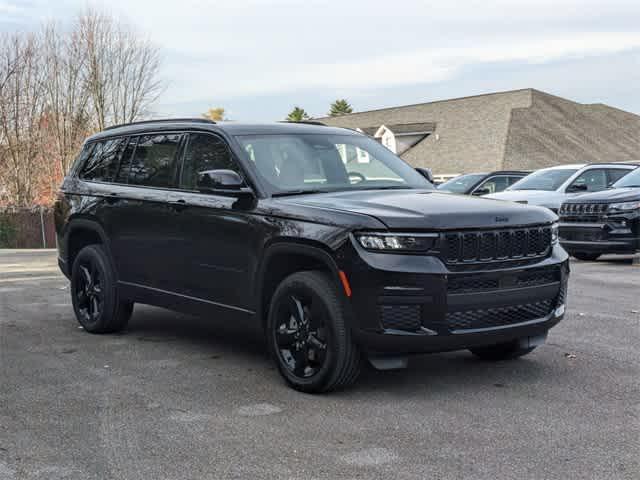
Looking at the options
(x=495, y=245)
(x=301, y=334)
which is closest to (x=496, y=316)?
(x=495, y=245)

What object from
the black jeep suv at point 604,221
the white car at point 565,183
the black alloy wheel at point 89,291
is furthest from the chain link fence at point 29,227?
the black alloy wheel at point 89,291

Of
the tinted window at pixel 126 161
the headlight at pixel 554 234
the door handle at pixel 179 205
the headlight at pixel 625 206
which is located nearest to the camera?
the headlight at pixel 554 234

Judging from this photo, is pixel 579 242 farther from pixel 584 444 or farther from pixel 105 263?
pixel 584 444

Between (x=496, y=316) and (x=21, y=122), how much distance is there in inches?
1744

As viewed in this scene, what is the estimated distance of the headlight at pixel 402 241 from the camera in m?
5.58

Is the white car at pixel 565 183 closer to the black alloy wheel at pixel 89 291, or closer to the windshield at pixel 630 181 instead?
the windshield at pixel 630 181

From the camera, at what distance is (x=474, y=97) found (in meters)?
53.5

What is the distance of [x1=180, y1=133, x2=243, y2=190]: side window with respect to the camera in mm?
7004

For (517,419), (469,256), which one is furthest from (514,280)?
(517,419)

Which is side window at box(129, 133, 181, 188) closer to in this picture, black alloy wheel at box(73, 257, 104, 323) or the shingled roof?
black alloy wheel at box(73, 257, 104, 323)

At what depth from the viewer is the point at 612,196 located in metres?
14.7

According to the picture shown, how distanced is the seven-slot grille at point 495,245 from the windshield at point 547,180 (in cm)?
1233

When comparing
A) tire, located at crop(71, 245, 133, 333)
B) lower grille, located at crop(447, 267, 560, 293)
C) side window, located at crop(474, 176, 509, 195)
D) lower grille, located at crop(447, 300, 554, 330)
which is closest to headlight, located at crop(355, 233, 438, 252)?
lower grille, located at crop(447, 267, 560, 293)

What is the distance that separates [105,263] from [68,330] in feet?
2.99
